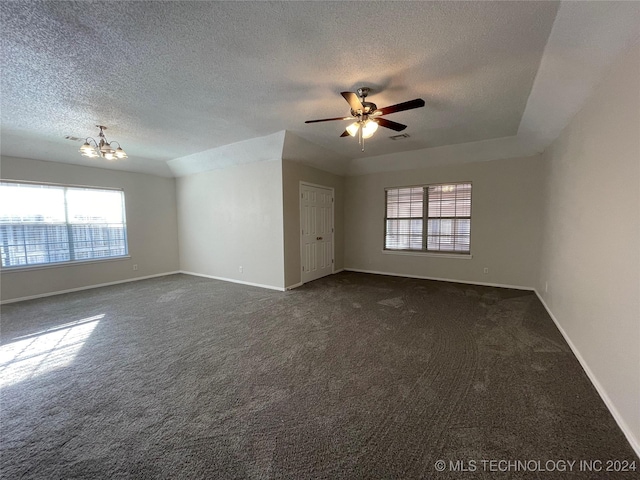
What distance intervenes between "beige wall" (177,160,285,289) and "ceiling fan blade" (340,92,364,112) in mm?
2304

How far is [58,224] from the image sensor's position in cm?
485

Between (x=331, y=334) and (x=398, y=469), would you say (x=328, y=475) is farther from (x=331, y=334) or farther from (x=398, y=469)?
(x=331, y=334)

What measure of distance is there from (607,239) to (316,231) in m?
4.25

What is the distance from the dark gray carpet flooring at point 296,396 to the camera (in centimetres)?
143

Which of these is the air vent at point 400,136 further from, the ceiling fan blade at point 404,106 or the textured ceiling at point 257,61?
the ceiling fan blade at point 404,106

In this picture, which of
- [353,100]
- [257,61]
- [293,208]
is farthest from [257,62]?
[293,208]

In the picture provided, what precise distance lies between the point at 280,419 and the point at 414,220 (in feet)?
16.3

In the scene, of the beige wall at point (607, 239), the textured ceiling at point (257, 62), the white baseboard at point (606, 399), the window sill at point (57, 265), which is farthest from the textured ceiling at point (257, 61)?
the white baseboard at point (606, 399)

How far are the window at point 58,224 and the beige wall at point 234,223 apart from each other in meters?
1.33

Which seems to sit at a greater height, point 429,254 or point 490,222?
point 490,222

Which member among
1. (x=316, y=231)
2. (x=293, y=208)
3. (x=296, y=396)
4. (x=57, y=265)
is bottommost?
(x=296, y=396)

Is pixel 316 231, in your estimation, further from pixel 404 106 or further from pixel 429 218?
pixel 404 106

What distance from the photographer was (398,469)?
4.49ft

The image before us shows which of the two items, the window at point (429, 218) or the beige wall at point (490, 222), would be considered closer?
the beige wall at point (490, 222)
